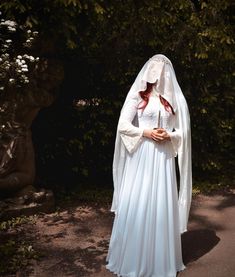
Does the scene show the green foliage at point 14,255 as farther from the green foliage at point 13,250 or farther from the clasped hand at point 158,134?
the clasped hand at point 158,134

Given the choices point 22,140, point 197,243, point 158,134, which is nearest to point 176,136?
point 158,134

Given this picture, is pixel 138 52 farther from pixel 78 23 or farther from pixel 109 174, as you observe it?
pixel 109 174

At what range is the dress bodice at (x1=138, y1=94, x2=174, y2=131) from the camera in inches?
156

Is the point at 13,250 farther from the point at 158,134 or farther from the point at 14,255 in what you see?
the point at 158,134

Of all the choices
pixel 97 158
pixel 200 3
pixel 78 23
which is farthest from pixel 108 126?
pixel 200 3

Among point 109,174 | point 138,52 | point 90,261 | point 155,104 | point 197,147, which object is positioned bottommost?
point 90,261

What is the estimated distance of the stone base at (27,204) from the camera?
5.51m

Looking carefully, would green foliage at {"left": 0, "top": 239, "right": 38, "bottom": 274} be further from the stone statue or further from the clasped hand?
the clasped hand

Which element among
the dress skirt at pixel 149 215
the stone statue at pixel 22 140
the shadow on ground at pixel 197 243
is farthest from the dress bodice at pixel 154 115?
the stone statue at pixel 22 140

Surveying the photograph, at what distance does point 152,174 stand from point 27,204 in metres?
2.38

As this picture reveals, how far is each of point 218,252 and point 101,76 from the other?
11.1ft

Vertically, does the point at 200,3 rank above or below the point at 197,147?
above

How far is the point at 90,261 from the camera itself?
14.7 feet

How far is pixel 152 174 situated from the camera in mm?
3977
